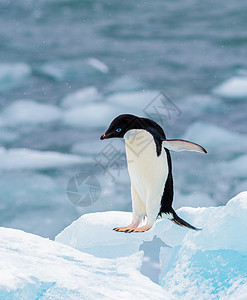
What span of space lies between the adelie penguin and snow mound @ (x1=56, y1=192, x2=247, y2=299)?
2107 mm

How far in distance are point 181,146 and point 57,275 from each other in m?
1.40

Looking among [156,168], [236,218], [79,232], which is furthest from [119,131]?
[79,232]

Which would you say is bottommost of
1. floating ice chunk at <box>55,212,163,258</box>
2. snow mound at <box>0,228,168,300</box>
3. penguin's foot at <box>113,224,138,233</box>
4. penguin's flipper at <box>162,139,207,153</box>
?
floating ice chunk at <box>55,212,163,258</box>

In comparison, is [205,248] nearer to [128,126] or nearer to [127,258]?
[127,258]

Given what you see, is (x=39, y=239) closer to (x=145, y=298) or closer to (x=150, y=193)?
(x=145, y=298)

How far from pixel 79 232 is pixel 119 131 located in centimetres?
358

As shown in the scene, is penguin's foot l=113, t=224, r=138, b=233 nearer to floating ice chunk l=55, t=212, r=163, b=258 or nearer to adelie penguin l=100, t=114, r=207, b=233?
adelie penguin l=100, t=114, r=207, b=233

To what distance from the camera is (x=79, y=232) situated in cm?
572

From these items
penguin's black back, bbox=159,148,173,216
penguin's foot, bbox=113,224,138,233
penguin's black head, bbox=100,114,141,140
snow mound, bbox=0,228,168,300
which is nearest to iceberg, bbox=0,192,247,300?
snow mound, bbox=0,228,168,300

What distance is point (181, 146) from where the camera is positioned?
2.44m

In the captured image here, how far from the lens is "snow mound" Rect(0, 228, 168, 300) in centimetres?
298

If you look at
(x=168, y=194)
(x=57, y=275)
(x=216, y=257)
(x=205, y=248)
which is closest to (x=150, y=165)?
(x=168, y=194)

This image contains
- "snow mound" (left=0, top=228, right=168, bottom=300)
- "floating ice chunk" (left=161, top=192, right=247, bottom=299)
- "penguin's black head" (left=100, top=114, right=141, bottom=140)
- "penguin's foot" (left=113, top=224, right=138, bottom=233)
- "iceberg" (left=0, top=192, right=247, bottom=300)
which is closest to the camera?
"penguin's black head" (left=100, top=114, right=141, bottom=140)

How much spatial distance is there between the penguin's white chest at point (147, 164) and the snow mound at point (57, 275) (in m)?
1.00
